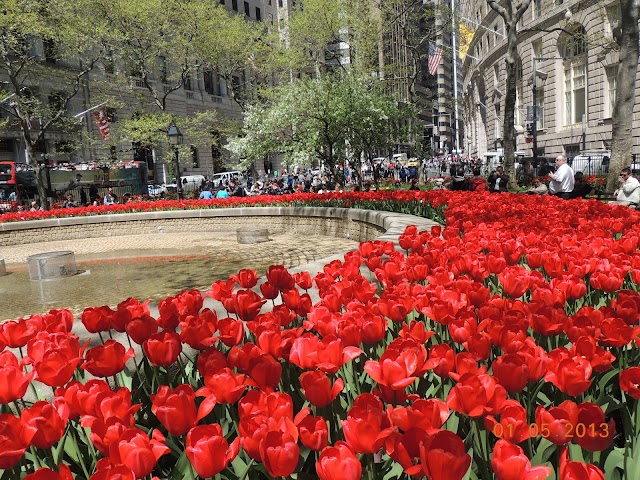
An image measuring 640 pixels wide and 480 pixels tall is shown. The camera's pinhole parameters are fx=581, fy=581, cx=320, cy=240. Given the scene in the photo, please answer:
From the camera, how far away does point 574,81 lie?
4116 centimetres

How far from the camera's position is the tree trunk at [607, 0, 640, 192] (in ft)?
51.3

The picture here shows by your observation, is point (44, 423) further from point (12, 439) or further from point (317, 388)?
point (317, 388)

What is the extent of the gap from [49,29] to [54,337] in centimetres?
2935

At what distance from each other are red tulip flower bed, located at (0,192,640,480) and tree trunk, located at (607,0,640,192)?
1493cm

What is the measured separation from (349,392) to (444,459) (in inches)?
41.5

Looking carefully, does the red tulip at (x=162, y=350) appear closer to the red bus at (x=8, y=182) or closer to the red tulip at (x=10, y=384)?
the red tulip at (x=10, y=384)

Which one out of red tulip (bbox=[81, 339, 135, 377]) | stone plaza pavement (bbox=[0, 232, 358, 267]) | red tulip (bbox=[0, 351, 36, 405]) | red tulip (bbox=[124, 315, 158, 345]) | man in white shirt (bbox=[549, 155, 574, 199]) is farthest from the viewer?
man in white shirt (bbox=[549, 155, 574, 199])

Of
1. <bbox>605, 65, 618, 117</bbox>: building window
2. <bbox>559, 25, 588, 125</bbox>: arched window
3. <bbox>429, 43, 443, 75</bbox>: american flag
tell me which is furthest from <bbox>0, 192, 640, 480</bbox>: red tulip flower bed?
<bbox>429, 43, 443, 75</bbox>: american flag

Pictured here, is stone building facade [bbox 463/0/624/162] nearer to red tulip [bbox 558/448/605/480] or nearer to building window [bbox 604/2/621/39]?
building window [bbox 604/2/621/39]

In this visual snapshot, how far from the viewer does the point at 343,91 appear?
21688 mm

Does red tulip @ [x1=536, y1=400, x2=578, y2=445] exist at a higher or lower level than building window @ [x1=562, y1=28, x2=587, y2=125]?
lower

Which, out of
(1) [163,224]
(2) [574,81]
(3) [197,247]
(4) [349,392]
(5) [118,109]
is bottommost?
(3) [197,247]
